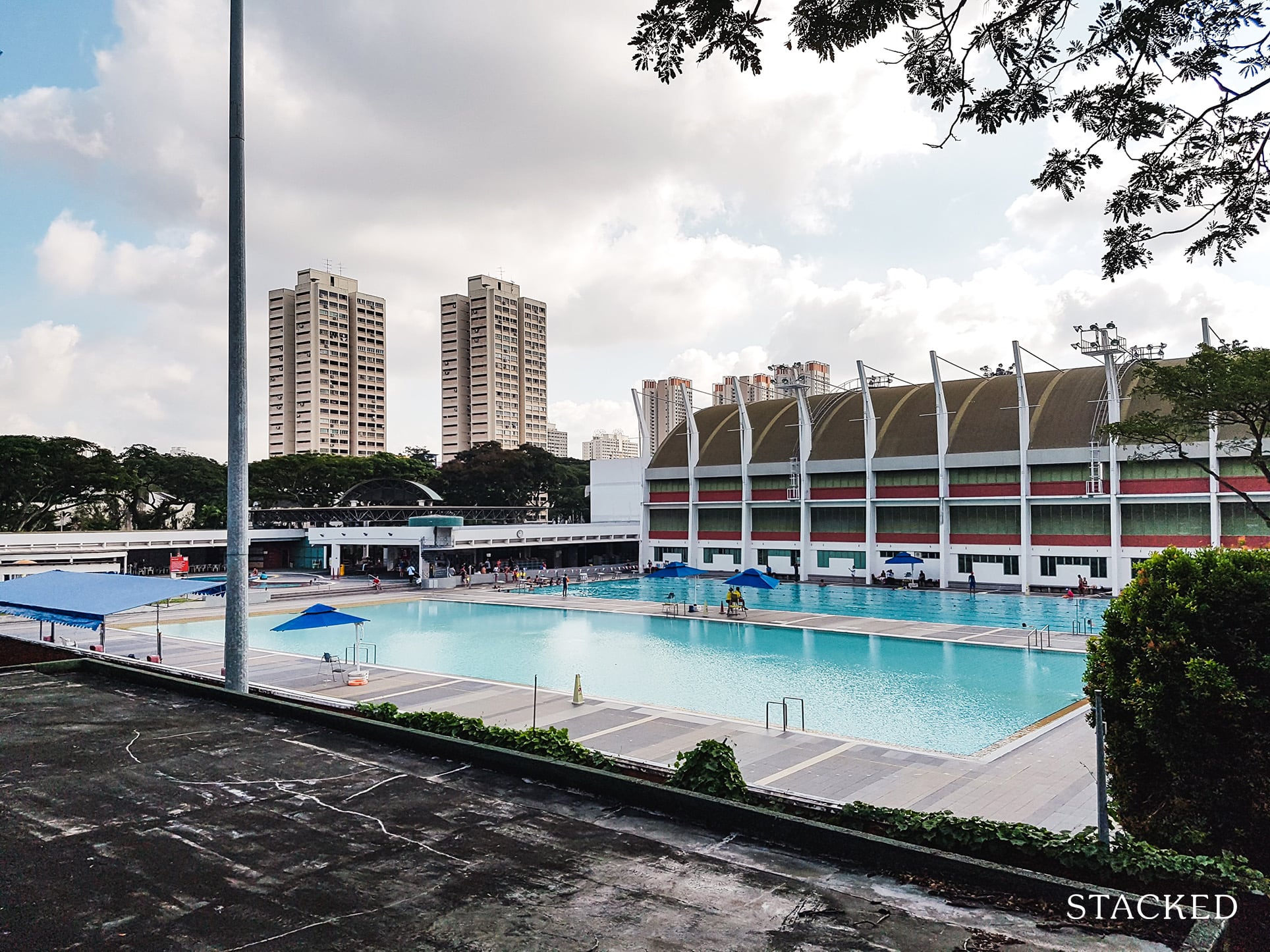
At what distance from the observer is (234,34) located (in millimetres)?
12703

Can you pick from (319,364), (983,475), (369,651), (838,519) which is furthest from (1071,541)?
(319,364)

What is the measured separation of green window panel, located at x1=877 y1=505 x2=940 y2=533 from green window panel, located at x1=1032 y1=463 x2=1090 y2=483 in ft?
22.2

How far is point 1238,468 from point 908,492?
59.7ft

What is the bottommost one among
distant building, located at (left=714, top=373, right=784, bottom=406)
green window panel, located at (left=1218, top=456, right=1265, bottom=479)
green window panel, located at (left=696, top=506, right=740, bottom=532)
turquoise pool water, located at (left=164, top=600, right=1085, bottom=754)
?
turquoise pool water, located at (left=164, top=600, right=1085, bottom=754)

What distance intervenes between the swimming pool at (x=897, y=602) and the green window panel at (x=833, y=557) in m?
2.70

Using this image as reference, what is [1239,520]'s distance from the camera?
A: 43000 millimetres

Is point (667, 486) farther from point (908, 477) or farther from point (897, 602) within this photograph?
point (897, 602)

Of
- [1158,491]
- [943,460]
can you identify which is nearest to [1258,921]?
[1158,491]

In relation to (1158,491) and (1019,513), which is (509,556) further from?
(1158,491)

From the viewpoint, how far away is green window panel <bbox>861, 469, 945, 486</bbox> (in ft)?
177

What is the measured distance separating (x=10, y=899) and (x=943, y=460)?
5288 centimetres

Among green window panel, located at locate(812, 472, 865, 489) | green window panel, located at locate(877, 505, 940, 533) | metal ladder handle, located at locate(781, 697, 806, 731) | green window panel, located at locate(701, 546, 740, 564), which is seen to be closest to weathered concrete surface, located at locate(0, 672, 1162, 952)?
metal ladder handle, located at locate(781, 697, 806, 731)

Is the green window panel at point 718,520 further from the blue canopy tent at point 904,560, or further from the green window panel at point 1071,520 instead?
the green window panel at point 1071,520

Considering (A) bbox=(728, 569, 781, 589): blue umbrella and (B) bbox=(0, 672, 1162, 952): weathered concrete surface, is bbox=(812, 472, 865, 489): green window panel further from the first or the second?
(B) bbox=(0, 672, 1162, 952): weathered concrete surface
